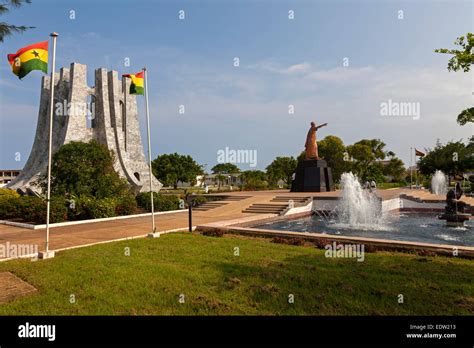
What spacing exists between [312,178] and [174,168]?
39.9m

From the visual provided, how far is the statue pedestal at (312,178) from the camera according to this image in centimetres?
2875

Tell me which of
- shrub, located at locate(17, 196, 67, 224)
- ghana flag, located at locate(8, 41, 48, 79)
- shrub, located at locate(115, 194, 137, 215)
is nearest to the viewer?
ghana flag, located at locate(8, 41, 48, 79)

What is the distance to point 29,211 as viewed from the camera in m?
15.1

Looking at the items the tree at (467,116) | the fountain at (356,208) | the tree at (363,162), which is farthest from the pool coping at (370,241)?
the tree at (363,162)

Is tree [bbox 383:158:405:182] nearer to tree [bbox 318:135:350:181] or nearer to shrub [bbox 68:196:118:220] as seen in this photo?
tree [bbox 318:135:350:181]

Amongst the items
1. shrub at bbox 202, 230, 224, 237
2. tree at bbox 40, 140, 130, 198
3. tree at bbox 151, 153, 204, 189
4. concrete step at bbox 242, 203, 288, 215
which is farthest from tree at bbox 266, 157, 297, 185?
shrub at bbox 202, 230, 224, 237

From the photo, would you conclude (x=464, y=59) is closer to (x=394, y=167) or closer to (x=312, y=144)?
(x=312, y=144)

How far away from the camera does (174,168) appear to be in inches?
2499

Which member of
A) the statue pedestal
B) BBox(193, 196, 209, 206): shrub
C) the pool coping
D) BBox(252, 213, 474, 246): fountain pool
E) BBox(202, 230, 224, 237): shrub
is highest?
the statue pedestal

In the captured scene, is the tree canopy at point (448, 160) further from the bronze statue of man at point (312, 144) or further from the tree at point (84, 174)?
the tree at point (84, 174)

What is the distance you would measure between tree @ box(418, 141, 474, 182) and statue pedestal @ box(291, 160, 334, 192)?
28193mm

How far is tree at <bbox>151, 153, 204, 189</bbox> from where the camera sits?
63.0m
